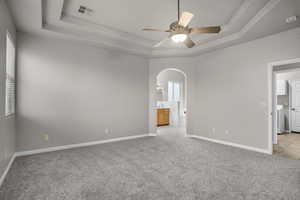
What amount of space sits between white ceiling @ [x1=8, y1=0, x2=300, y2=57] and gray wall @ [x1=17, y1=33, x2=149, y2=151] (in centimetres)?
47

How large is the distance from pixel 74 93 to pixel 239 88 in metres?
4.53

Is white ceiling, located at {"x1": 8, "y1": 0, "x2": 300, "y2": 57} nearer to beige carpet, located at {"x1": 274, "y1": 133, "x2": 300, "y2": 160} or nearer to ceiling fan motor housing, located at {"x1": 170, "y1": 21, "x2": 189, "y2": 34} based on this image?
ceiling fan motor housing, located at {"x1": 170, "y1": 21, "x2": 189, "y2": 34}

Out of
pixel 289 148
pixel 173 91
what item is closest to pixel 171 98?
pixel 173 91

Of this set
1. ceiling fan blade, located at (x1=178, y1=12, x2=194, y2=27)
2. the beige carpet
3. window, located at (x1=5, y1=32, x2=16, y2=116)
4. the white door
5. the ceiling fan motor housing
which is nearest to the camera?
ceiling fan blade, located at (x1=178, y1=12, x2=194, y2=27)

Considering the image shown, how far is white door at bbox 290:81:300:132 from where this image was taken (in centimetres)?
642

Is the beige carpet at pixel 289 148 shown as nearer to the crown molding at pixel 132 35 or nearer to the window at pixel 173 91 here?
the crown molding at pixel 132 35

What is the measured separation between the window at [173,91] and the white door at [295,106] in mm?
5837

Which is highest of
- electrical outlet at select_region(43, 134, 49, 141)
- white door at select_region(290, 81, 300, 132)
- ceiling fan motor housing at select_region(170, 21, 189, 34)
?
ceiling fan motor housing at select_region(170, 21, 189, 34)

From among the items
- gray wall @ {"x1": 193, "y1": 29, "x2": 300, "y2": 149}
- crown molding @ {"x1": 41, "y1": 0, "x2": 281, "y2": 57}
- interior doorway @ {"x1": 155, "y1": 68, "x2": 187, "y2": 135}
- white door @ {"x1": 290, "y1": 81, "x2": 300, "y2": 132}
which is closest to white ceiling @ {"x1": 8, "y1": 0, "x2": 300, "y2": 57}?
crown molding @ {"x1": 41, "y1": 0, "x2": 281, "y2": 57}

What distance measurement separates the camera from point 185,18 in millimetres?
2494

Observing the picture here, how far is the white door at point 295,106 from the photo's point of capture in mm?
6422

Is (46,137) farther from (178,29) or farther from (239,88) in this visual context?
(239,88)

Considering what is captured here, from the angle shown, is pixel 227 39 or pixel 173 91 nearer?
pixel 227 39

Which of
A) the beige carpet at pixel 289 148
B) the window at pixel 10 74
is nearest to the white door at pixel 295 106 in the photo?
the beige carpet at pixel 289 148
